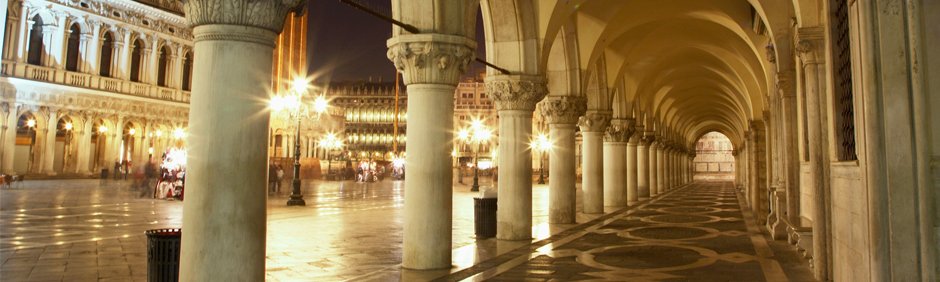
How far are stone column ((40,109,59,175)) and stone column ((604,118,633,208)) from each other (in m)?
29.0

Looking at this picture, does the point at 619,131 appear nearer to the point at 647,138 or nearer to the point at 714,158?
the point at 647,138

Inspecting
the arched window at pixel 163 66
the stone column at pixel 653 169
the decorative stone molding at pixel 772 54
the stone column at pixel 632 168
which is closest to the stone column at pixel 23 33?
the arched window at pixel 163 66

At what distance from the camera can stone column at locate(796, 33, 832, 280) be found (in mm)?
7633

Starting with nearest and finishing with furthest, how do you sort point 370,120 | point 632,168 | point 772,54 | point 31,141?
point 772,54 < point 632,168 < point 31,141 < point 370,120

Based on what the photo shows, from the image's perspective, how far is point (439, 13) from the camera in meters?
7.99

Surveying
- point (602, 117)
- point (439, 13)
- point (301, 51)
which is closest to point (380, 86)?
point (301, 51)

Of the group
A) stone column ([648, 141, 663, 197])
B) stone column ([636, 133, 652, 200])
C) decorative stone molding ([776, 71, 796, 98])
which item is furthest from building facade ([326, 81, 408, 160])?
decorative stone molding ([776, 71, 796, 98])

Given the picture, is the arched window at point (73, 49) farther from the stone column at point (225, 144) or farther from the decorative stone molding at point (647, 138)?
the stone column at point (225, 144)

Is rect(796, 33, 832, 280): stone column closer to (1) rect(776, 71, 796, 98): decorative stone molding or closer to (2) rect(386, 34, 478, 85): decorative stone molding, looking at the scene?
(1) rect(776, 71, 796, 98): decorative stone molding

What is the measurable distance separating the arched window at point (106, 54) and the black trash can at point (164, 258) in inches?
1447

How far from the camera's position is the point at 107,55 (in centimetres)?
3731

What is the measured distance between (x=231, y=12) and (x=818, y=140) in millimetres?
6912

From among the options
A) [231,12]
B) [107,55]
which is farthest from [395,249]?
[107,55]

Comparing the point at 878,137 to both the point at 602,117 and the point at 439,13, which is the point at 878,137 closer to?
the point at 439,13
